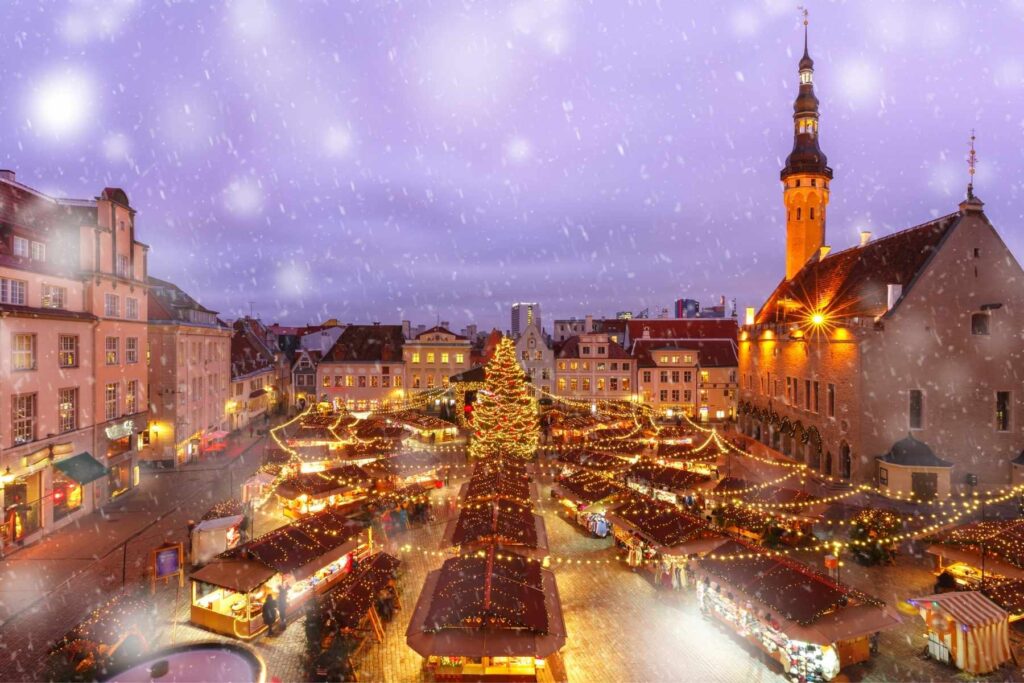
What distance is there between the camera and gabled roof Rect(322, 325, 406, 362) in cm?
6125

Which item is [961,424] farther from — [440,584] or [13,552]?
[13,552]

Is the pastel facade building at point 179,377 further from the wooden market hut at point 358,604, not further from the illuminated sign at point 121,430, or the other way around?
the wooden market hut at point 358,604

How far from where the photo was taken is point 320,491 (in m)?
23.6

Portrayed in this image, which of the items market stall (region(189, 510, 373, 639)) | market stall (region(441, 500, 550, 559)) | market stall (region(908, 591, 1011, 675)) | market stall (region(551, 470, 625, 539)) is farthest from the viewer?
market stall (region(551, 470, 625, 539))

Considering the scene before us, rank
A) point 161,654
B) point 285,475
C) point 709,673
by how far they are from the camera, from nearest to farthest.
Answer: point 161,654
point 709,673
point 285,475

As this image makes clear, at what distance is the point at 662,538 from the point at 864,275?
27.8 meters

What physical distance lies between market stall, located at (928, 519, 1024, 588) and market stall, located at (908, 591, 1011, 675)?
8.28 feet

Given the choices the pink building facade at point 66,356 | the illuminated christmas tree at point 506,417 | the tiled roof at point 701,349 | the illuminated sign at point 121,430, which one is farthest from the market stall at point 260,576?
the tiled roof at point 701,349

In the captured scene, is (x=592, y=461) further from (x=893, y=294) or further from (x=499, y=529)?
(x=893, y=294)

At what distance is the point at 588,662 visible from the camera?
13789 mm

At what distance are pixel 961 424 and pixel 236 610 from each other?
117ft

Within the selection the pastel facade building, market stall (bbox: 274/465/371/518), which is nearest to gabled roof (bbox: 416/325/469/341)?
the pastel facade building

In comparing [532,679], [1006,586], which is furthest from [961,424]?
[532,679]

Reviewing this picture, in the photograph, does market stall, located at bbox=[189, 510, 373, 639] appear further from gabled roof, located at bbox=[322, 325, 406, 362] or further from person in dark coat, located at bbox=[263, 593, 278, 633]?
gabled roof, located at bbox=[322, 325, 406, 362]
